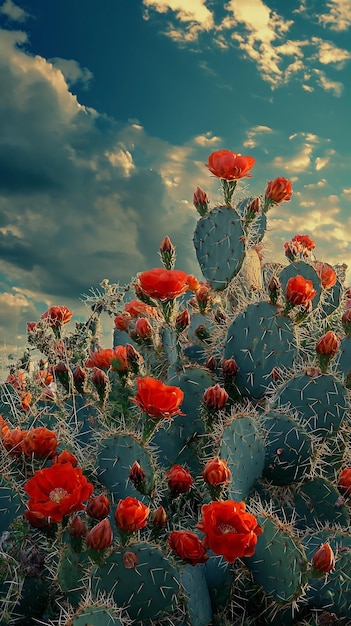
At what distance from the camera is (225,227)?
3719 millimetres

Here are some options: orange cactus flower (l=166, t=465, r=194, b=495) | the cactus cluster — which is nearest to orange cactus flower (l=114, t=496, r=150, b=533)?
the cactus cluster

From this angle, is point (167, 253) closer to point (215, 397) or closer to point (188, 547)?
point (215, 397)

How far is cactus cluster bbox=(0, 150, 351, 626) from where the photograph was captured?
2207 millimetres

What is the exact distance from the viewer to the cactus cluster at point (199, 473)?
2207mm

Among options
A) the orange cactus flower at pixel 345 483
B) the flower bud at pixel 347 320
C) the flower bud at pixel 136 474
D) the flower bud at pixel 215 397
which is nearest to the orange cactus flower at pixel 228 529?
the flower bud at pixel 136 474

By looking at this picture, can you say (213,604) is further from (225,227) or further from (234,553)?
(225,227)

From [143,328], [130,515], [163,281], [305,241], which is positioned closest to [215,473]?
[130,515]

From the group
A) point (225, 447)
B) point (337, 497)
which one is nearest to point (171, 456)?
point (225, 447)

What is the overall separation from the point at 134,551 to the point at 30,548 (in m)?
0.53

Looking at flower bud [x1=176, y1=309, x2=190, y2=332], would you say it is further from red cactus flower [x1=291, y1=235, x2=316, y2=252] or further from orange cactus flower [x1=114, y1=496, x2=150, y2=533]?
red cactus flower [x1=291, y1=235, x2=316, y2=252]

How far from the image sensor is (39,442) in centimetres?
254

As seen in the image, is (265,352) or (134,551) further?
(265,352)

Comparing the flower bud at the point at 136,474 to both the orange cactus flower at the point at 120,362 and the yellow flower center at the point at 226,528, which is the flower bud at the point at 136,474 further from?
the orange cactus flower at the point at 120,362

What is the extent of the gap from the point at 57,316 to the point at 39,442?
1.43 meters
